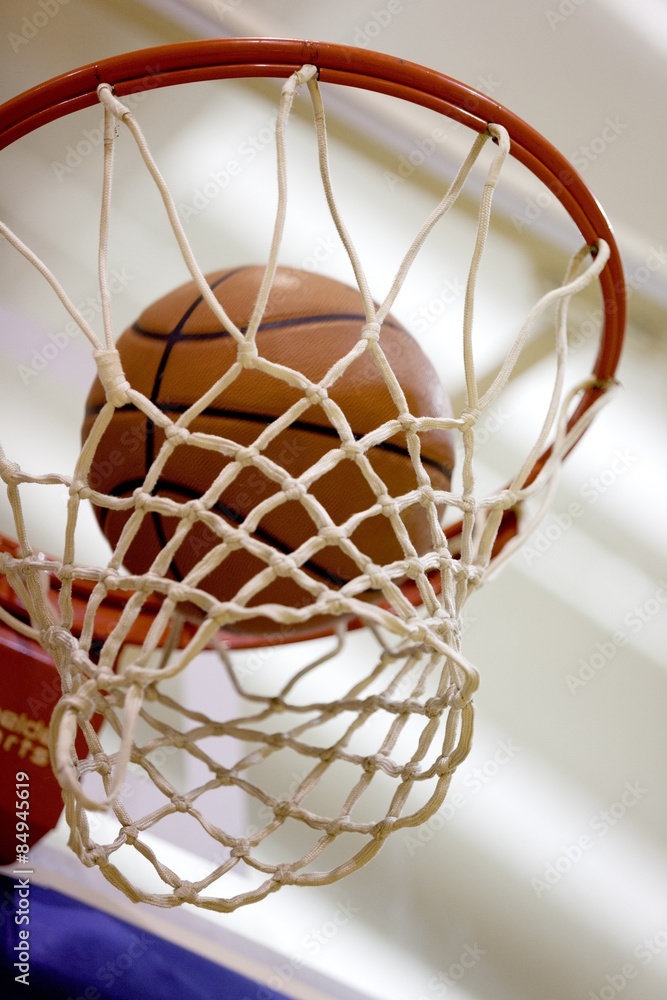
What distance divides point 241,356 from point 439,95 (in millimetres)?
341

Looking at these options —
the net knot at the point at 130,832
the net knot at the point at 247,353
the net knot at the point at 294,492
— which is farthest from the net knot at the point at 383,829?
the net knot at the point at 247,353

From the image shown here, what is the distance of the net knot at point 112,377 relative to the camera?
80 cm

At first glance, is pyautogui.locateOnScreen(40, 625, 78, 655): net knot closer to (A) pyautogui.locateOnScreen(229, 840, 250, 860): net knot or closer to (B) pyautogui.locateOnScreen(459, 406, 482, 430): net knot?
(A) pyautogui.locateOnScreen(229, 840, 250, 860): net knot

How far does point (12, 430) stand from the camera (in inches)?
60.9

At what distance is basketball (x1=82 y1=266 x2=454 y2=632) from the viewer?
0.85m

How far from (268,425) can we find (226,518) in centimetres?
10

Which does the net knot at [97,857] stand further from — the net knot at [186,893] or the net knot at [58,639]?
the net knot at [58,639]

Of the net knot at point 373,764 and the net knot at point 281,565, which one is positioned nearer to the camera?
the net knot at point 281,565

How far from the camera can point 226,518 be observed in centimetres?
85

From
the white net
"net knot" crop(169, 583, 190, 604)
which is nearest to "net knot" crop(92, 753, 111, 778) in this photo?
the white net

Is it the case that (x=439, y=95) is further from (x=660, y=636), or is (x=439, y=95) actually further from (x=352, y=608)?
(x=660, y=636)

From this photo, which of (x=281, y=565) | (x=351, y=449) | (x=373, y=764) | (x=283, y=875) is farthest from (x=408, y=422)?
(x=283, y=875)

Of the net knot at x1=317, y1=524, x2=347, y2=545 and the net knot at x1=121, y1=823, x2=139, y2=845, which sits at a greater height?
the net knot at x1=317, y1=524, x2=347, y2=545

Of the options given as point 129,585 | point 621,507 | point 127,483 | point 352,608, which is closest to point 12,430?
point 127,483
